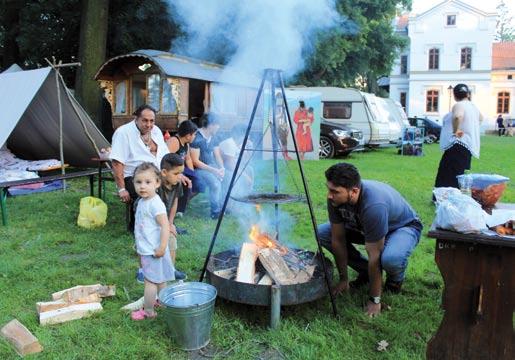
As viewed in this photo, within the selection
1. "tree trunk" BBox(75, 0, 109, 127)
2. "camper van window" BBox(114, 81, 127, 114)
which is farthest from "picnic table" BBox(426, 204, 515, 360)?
"camper van window" BBox(114, 81, 127, 114)

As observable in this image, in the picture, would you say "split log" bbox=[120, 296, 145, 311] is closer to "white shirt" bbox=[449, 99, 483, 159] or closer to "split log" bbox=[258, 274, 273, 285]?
"split log" bbox=[258, 274, 273, 285]

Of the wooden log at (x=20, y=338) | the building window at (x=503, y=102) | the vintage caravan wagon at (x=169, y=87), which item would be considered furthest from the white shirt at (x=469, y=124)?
the building window at (x=503, y=102)

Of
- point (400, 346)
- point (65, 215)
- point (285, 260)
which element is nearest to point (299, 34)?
point (285, 260)

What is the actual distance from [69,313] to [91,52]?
371 inches

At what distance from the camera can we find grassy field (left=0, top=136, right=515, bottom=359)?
2922 mm

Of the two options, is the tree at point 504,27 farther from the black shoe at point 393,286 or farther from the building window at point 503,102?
the black shoe at point 393,286

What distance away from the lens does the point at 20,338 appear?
2.87 m

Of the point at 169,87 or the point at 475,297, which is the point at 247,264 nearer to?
the point at 475,297

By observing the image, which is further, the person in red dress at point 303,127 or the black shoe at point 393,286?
the person in red dress at point 303,127

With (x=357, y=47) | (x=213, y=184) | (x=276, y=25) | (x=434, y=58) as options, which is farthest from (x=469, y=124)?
(x=434, y=58)

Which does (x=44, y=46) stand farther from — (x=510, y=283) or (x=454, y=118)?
(x=510, y=283)

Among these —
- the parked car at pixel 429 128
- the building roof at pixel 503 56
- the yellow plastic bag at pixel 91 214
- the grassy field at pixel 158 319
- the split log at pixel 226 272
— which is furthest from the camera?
the building roof at pixel 503 56

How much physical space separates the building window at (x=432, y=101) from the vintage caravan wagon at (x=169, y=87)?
92.5 ft

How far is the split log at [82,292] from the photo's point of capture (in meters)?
3.55
